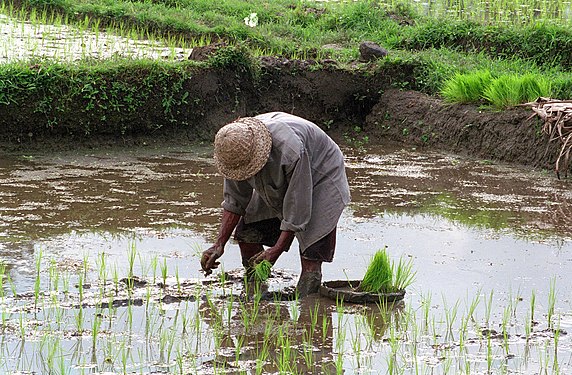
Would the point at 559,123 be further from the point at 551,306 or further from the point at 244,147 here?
the point at 244,147

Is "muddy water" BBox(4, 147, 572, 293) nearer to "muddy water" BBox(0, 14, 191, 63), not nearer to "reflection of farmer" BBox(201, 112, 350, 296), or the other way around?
"reflection of farmer" BBox(201, 112, 350, 296)

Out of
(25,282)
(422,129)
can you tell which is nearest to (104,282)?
(25,282)

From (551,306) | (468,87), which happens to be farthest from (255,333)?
(468,87)

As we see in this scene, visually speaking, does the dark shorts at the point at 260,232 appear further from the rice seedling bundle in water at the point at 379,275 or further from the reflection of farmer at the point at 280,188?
the rice seedling bundle in water at the point at 379,275

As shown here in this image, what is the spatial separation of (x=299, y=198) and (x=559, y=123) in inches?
140

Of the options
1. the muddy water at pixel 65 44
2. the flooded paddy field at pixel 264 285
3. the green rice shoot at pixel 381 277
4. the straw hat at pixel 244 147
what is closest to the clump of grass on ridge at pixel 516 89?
the flooded paddy field at pixel 264 285

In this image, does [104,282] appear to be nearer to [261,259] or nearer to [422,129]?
[261,259]

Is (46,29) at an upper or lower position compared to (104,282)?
upper

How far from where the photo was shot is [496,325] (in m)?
4.60

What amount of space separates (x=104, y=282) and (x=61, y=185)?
2443 mm

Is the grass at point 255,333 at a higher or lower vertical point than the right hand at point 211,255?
lower

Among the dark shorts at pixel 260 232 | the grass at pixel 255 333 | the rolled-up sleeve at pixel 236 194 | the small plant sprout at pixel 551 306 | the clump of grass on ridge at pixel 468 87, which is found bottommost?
the grass at pixel 255 333

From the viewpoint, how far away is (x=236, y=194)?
4.87 m

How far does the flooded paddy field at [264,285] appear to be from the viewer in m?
4.16
